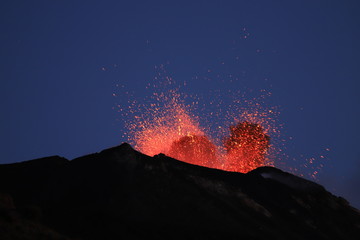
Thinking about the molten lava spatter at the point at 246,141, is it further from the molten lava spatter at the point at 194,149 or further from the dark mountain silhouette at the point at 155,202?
the dark mountain silhouette at the point at 155,202

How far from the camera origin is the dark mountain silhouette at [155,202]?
19172 millimetres

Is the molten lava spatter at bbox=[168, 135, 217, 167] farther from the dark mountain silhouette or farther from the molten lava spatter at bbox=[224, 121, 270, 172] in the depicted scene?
the dark mountain silhouette

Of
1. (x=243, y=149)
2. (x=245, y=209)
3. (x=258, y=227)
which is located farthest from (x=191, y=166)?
(x=243, y=149)

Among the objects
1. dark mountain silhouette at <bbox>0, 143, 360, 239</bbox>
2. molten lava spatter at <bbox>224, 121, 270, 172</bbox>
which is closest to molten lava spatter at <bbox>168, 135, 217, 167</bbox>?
molten lava spatter at <bbox>224, 121, 270, 172</bbox>

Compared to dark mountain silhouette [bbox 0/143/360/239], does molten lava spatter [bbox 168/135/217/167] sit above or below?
above

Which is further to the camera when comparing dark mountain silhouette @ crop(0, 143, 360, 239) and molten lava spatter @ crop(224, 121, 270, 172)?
molten lava spatter @ crop(224, 121, 270, 172)

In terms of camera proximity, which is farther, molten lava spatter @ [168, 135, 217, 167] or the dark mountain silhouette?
molten lava spatter @ [168, 135, 217, 167]

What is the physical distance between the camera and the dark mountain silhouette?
1917 centimetres

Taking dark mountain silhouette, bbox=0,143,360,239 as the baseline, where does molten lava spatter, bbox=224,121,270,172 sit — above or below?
above

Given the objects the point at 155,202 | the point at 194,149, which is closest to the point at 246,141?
the point at 194,149

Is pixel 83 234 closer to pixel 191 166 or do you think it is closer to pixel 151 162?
pixel 151 162

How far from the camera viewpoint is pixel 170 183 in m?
25.1

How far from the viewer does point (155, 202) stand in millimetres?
22250

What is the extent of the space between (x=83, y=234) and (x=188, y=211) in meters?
6.54
